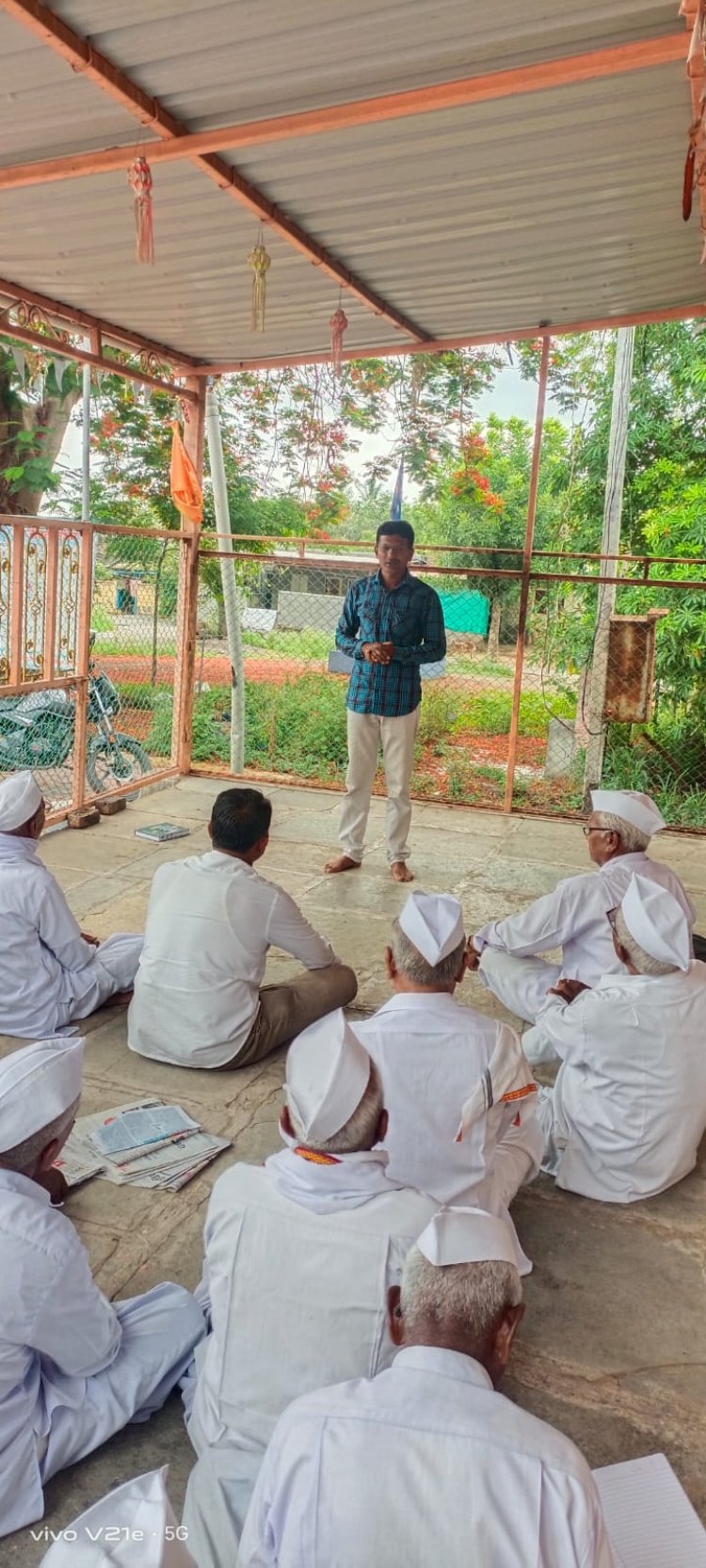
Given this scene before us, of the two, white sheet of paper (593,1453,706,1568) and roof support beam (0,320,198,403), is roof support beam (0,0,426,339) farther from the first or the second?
white sheet of paper (593,1453,706,1568)

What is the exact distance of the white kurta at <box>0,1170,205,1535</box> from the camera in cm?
187

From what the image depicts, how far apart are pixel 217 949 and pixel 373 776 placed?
2.76 meters

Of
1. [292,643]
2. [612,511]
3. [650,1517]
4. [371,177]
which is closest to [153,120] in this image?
[371,177]

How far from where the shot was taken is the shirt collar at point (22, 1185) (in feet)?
6.31

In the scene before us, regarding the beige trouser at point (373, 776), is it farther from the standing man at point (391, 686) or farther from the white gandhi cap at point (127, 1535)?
the white gandhi cap at point (127, 1535)

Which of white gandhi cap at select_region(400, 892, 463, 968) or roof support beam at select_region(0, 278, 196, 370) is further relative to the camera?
roof support beam at select_region(0, 278, 196, 370)

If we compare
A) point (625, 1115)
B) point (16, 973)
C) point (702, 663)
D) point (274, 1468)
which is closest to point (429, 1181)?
point (625, 1115)

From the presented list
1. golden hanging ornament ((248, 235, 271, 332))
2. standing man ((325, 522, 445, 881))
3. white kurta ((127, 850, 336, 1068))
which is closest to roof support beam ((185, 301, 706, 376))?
standing man ((325, 522, 445, 881))

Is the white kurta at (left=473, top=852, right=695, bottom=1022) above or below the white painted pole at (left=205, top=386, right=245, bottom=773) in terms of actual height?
below

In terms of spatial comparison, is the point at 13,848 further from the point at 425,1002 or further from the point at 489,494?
the point at 489,494

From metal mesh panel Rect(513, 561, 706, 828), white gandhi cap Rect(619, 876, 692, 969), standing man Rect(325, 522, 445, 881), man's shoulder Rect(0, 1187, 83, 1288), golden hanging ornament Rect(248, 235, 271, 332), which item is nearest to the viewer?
man's shoulder Rect(0, 1187, 83, 1288)

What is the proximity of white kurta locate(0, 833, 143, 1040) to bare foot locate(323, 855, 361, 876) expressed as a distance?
6.98 feet

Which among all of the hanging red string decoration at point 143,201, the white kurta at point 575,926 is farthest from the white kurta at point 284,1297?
the hanging red string decoration at point 143,201

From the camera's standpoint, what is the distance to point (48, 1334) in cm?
192
